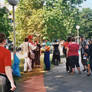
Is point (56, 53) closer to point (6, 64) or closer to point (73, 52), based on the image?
point (73, 52)

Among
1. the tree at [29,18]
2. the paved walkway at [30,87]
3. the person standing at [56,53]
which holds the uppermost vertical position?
the tree at [29,18]

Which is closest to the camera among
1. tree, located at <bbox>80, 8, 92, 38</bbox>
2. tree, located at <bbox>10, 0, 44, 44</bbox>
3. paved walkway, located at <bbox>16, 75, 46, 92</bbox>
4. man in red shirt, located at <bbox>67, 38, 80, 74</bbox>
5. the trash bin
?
the trash bin

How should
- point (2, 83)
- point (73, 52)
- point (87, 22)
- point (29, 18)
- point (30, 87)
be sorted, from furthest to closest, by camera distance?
point (87, 22)
point (29, 18)
point (73, 52)
point (30, 87)
point (2, 83)

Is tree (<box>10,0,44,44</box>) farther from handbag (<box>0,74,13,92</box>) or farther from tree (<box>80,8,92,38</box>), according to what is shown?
tree (<box>80,8,92,38</box>)

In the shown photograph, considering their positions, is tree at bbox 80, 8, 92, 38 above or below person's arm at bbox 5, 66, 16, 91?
above

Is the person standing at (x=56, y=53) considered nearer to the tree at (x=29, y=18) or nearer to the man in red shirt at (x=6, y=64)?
the man in red shirt at (x=6, y=64)

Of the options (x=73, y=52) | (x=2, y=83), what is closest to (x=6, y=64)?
(x=2, y=83)

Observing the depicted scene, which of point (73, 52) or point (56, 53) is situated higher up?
point (73, 52)

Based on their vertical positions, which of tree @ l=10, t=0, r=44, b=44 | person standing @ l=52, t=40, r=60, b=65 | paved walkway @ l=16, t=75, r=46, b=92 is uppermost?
tree @ l=10, t=0, r=44, b=44

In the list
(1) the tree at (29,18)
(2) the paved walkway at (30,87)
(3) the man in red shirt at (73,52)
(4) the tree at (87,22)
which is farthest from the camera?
(4) the tree at (87,22)

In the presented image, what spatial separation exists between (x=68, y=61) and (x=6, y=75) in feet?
23.3

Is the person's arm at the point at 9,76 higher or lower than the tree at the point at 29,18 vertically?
lower

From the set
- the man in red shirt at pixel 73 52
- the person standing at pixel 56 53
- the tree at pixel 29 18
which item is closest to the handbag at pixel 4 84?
the man in red shirt at pixel 73 52

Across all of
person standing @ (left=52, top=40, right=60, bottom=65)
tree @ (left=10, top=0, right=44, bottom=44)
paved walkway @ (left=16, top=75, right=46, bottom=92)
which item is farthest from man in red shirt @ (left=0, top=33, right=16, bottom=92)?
tree @ (left=10, top=0, right=44, bottom=44)
